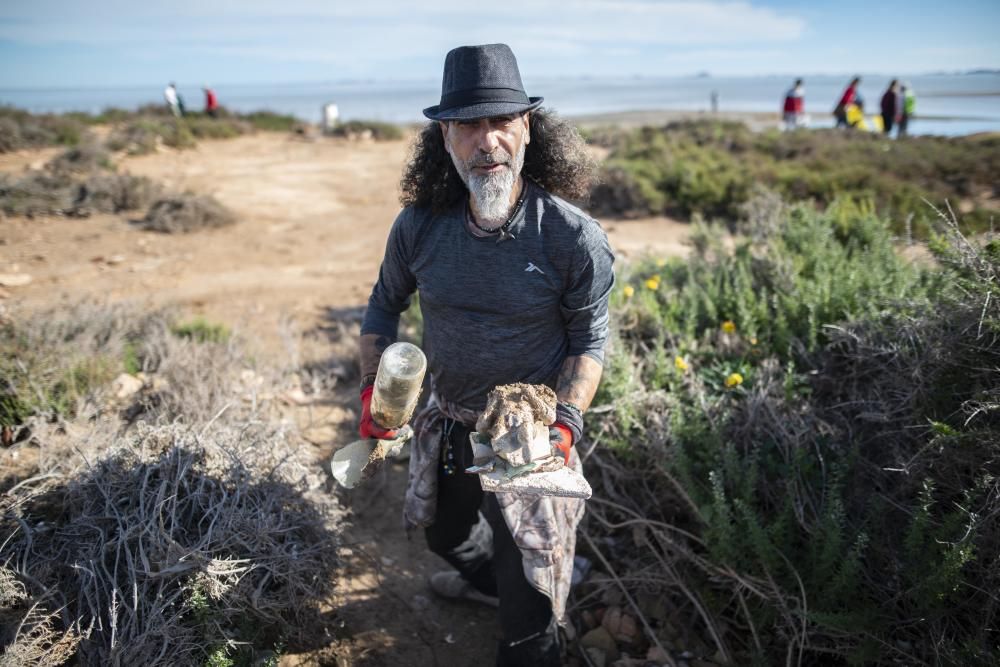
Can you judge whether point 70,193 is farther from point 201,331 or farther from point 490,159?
point 490,159

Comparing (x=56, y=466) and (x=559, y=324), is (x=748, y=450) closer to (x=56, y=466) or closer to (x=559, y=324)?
(x=559, y=324)

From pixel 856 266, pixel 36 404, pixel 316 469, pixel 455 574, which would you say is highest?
pixel 856 266

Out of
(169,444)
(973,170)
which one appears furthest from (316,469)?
(973,170)

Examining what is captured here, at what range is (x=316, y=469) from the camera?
301 centimetres

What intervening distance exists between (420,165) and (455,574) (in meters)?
1.97

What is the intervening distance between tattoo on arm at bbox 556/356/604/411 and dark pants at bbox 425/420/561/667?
493 millimetres

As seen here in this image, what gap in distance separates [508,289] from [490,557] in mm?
1484

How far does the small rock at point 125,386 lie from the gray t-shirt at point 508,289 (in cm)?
238

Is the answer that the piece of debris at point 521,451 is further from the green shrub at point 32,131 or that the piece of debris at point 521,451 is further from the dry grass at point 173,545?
the green shrub at point 32,131

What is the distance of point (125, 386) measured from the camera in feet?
12.0

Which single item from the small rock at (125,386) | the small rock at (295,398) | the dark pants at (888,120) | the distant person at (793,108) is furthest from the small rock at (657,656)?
the distant person at (793,108)

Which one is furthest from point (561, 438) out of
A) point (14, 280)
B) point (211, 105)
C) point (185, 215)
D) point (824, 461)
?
point (211, 105)

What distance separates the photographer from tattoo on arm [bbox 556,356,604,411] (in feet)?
6.58

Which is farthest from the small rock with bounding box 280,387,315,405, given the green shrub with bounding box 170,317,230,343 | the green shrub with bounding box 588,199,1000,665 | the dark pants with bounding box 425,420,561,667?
the green shrub with bounding box 588,199,1000,665
